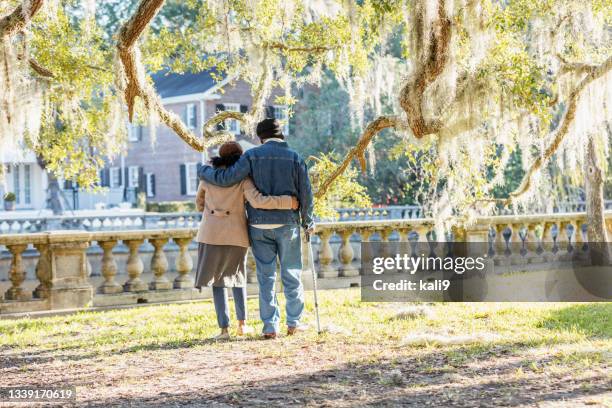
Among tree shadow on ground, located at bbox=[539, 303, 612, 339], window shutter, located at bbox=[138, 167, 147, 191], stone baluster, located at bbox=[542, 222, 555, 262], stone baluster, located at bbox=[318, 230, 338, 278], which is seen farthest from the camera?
window shutter, located at bbox=[138, 167, 147, 191]

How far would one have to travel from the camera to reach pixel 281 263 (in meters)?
6.39

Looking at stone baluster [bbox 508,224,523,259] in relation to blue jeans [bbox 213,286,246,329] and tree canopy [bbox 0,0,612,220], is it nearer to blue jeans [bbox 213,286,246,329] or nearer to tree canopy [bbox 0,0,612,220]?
tree canopy [bbox 0,0,612,220]

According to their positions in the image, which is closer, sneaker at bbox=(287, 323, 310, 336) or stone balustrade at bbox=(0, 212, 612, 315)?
sneaker at bbox=(287, 323, 310, 336)

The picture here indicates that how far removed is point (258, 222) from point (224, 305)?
2.24 feet

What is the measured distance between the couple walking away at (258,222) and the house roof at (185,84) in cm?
2558

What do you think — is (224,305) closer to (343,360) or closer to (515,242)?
(343,360)

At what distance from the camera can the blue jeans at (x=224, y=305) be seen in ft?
21.0

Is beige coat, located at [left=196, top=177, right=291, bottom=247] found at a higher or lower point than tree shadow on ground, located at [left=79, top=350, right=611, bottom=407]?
higher

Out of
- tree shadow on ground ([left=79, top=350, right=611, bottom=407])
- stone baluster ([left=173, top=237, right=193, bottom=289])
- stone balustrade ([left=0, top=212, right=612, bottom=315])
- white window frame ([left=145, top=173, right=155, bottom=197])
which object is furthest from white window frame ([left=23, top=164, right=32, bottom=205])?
tree shadow on ground ([left=79, top=350, right=611, bottom=407])

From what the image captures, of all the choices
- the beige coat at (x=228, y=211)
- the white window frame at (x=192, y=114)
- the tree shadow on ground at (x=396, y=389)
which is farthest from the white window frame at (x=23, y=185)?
the tree shadow on ground at (x=396, y=389)

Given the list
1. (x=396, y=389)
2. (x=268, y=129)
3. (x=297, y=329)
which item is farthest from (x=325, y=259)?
(x=396, y=389)

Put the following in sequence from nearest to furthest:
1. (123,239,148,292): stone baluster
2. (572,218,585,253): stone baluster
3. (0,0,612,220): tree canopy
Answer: (0,0,612,220): tree canopy, (123,239,148,292): stone baluster, (572,218,585,253): stone baluster

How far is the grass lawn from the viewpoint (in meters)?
4.39

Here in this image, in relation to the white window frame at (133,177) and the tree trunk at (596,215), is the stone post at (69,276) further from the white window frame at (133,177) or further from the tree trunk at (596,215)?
the white window frame at (133,177)
